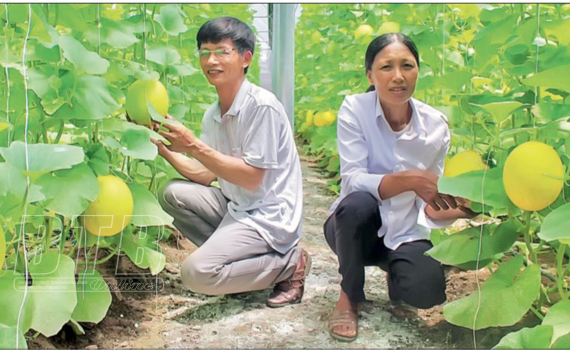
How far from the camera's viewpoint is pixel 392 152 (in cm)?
168

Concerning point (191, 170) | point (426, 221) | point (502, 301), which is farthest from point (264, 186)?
point (502, 301)

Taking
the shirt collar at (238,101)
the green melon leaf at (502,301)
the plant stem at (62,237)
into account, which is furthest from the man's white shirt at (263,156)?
the green melon leaf at (502,301)

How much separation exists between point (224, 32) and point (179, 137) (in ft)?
1.05

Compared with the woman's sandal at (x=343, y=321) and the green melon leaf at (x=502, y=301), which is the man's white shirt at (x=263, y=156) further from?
the green melon leaf at (x=502, y=301)

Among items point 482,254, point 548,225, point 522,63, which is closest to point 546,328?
point 548,225

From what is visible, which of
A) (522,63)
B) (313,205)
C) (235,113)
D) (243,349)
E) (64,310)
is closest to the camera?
(64,310)

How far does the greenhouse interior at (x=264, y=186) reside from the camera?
118 cm

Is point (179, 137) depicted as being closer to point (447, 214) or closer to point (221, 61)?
point (221, 61)

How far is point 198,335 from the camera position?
160 cm

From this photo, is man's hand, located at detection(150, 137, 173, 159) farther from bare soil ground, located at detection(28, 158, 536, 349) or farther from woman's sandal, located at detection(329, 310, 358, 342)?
woman's sandal, located at detection(329, 310, 358, 342)

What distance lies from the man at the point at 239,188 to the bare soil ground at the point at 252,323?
0.25ft

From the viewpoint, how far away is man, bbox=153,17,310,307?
1699 mm

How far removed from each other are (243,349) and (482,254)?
60 cm

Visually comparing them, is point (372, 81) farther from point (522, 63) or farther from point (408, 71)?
point (522, 63)
